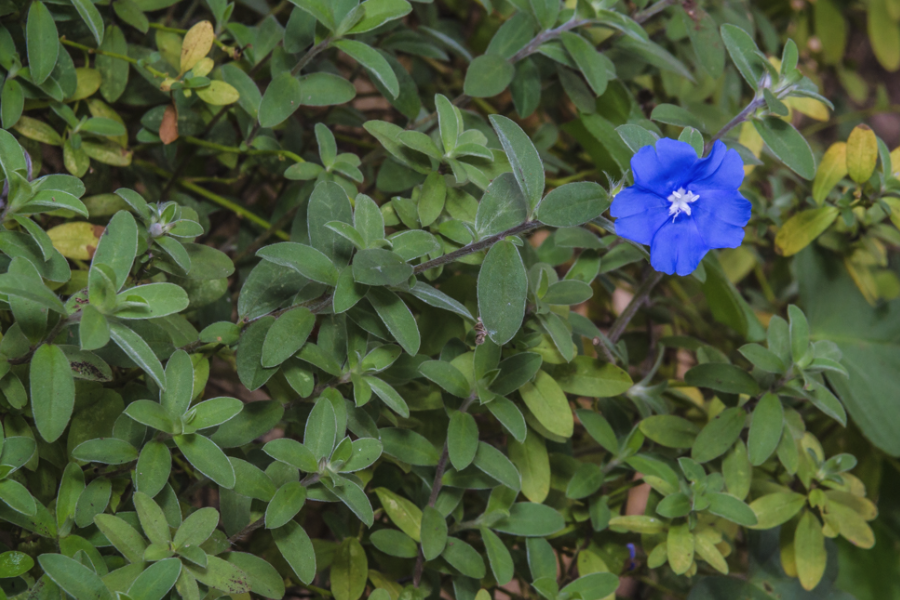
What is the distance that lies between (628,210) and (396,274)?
0.31 meters

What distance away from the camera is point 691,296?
184cm

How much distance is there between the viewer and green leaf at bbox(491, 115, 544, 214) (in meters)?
0.92

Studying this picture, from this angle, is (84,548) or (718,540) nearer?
(84,548)

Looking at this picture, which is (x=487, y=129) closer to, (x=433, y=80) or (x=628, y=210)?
Result: (x=433, y=80)

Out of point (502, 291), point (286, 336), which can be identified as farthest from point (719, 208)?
point (286, 336)

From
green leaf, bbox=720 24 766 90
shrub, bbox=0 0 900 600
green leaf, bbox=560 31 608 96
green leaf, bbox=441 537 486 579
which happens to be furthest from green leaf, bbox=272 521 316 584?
green leaf, bbox=720 24 766 90

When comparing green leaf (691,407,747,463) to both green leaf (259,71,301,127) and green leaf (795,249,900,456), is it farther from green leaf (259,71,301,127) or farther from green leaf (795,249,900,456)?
green leaf (259,71,301,127)

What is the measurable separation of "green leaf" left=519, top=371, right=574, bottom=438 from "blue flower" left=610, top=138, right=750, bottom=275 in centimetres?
35

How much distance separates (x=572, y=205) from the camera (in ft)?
2.90

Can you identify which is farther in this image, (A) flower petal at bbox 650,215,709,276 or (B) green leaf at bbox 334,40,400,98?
(B) green leaf at bbox 334,40,400,98

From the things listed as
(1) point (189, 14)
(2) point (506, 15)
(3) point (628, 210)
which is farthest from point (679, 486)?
(1) point (189, 14)

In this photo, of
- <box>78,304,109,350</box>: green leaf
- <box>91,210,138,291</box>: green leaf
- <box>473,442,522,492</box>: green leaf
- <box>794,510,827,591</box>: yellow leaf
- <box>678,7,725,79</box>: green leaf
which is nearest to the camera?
<box>78,304,109,350</box>: green leaf

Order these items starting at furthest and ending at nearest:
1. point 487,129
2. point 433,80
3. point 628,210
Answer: point 433,80, point 487,129, point 628,210

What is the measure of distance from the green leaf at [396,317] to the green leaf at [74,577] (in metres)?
0.48
